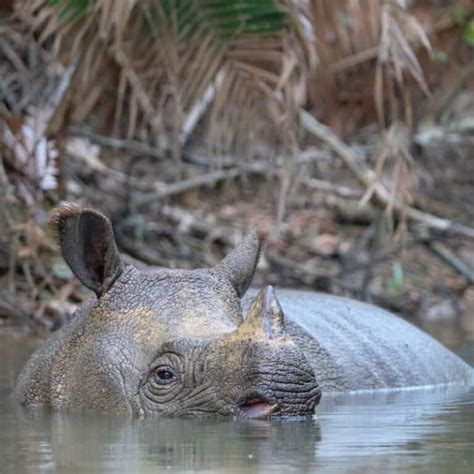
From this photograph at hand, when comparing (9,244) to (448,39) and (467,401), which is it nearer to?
(467,401)

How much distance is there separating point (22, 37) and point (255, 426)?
742 centimetres

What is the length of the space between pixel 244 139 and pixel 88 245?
442 centimetres

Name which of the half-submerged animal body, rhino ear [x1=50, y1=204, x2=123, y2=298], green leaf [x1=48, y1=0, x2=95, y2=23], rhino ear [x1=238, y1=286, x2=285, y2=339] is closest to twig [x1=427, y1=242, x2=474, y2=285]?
green leaf [x1=48, y1=0, x2=95, y2=23]

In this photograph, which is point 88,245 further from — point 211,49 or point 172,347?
point 211,49

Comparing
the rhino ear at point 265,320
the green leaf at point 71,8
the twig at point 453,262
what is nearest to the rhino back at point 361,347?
the rhino ear at point 265,320

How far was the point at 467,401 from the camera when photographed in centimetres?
766

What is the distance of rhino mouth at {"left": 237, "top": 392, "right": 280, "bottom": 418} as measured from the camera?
6145 millimetres

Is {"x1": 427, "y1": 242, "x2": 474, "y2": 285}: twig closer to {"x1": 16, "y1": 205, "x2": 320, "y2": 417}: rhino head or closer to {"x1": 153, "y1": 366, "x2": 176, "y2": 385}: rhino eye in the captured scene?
{"x1": 16, "y1": 205, "x2": 320, "y2": 417}: rhino head

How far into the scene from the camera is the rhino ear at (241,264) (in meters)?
7.34

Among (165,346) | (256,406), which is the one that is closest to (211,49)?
(165,346)

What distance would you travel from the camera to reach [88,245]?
714 centimetres

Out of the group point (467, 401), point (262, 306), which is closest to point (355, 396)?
point (467, 401)

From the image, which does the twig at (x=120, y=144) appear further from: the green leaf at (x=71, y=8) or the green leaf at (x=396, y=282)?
the green leaf at (x=71, y=8)

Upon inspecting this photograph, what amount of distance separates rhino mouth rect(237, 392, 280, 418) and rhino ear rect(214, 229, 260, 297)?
1116mm
